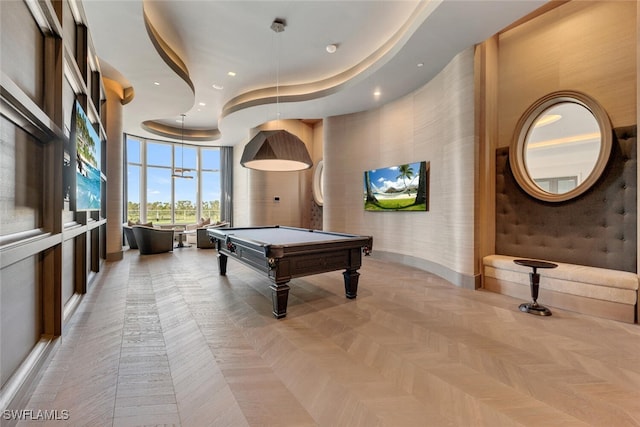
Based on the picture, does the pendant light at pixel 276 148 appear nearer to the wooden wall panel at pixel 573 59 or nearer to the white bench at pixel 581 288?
the wooden wall panel at pixel 573 59

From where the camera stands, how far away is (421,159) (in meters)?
5.38

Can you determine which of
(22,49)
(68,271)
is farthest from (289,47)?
(68,271)

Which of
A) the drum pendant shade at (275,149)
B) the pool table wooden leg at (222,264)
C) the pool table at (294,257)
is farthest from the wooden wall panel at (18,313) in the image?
the pool table wooden leg at (222,264)

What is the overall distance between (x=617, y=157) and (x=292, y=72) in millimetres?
5297

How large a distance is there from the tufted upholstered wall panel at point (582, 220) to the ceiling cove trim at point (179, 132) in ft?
30.1

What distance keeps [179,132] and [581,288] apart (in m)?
11.1

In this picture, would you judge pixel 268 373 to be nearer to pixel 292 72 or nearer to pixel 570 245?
pixel 570 245

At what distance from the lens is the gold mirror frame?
324 centimetres

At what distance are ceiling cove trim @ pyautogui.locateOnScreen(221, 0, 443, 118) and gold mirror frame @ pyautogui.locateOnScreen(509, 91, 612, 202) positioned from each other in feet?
6.72

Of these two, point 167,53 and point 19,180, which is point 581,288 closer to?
point 19,180

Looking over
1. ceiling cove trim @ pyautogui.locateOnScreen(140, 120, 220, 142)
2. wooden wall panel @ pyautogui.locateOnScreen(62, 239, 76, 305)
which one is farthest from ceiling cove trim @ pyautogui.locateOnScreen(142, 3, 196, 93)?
ceiling cove trim @ pyautogui.locateOnScreen(140, 120, 220, 142)

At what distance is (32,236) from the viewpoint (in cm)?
195

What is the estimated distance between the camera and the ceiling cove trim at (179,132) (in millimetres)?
8969

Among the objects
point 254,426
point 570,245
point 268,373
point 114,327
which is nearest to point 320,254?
point 268,373
